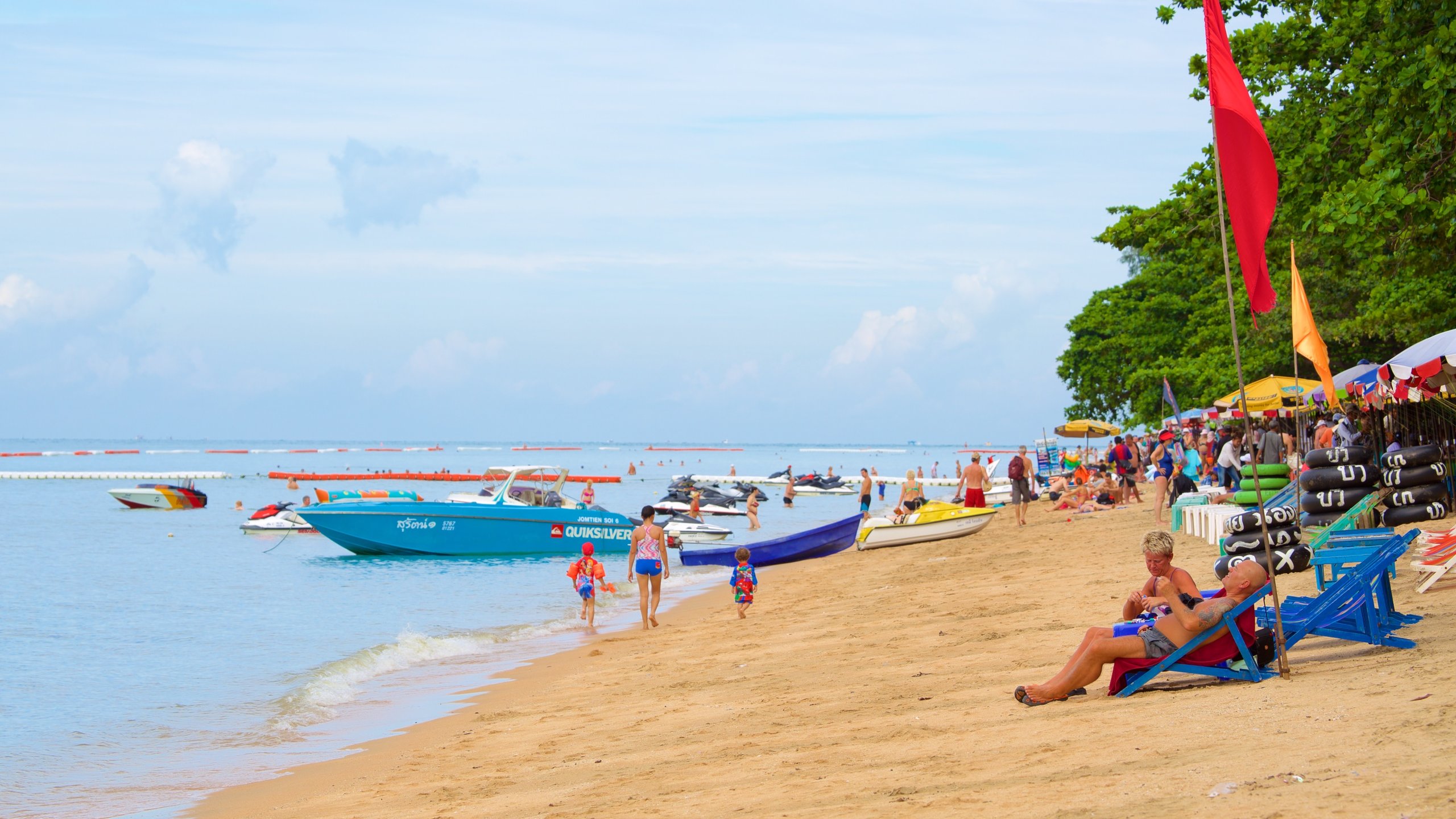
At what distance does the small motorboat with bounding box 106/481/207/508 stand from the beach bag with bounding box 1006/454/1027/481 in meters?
43.3

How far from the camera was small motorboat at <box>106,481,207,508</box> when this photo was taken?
2167 inches

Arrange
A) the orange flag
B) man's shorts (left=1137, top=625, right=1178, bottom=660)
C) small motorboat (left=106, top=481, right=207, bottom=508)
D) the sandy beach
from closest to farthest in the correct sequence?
the sandy beach, man's shorts (left=1137, top=625, right=1178, bottom=660), the orange flag, small motorboat (left=106, top=481, right=207, bottom=508)

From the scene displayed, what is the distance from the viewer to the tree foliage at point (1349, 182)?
36.4ft

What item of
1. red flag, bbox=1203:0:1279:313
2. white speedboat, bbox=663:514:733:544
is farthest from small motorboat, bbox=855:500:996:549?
red flag, bbox=1203:0:1279:313

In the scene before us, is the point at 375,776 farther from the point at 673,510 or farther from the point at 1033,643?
the point at 673,510

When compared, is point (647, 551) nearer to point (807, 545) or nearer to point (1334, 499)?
point (1334, 499)

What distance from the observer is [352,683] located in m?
13.1

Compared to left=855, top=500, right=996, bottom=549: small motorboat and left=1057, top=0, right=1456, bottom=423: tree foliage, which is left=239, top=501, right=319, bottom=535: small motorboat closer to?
left=855, top=500, right=996, bottom=549: small motorboat

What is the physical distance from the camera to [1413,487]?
524 inches

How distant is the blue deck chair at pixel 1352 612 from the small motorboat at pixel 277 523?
3410cm

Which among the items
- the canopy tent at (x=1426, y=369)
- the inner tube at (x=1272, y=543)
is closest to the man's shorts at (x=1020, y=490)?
the canopy tent at (x=1426, y=369)

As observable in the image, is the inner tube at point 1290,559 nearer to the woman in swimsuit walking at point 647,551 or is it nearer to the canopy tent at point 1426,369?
the canopy tent at point 1426,369

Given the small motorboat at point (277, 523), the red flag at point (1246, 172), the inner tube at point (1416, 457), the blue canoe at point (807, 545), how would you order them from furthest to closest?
1. the small motorboat at point (277, 523)
2. the blue canoe at point (807, 545)
3. the inner tube at point (1416, 457)
4. the red flag at point (1246, 172)

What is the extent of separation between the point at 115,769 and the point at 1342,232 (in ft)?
46.4
